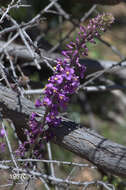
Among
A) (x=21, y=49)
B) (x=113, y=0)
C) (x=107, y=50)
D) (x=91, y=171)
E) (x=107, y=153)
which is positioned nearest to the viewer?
(x=107, y=153)

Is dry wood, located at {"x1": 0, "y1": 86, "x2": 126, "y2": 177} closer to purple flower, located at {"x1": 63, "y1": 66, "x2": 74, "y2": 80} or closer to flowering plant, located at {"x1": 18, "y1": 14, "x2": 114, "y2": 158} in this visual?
flowering plant, located at {"x1": 18, "y1": 14, "x2": 114, "y2": 158}

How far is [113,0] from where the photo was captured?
2.86 meters

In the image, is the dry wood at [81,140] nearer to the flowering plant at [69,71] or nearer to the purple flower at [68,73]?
the flowering plant at [69,71]

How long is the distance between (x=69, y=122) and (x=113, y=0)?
1.50 m

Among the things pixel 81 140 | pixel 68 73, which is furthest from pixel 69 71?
pixel 81 140

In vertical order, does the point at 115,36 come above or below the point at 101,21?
above

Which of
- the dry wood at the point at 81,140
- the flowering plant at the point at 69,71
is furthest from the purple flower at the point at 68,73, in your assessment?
the dry wood at the point at 81,140

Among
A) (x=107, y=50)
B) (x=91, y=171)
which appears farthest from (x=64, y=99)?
(x=107, y=50)

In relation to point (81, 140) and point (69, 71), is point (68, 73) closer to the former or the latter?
point (69, 71)

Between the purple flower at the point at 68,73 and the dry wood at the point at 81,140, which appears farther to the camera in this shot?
the dry wood at the point at 81,140

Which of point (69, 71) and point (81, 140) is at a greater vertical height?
point (69, 71)

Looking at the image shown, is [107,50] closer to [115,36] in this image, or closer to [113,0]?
[115,36]

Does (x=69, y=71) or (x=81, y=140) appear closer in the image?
(x=69, y=71)

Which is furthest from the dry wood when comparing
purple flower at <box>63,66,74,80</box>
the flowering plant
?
purple flower at <box>63,66,74,80</box>
